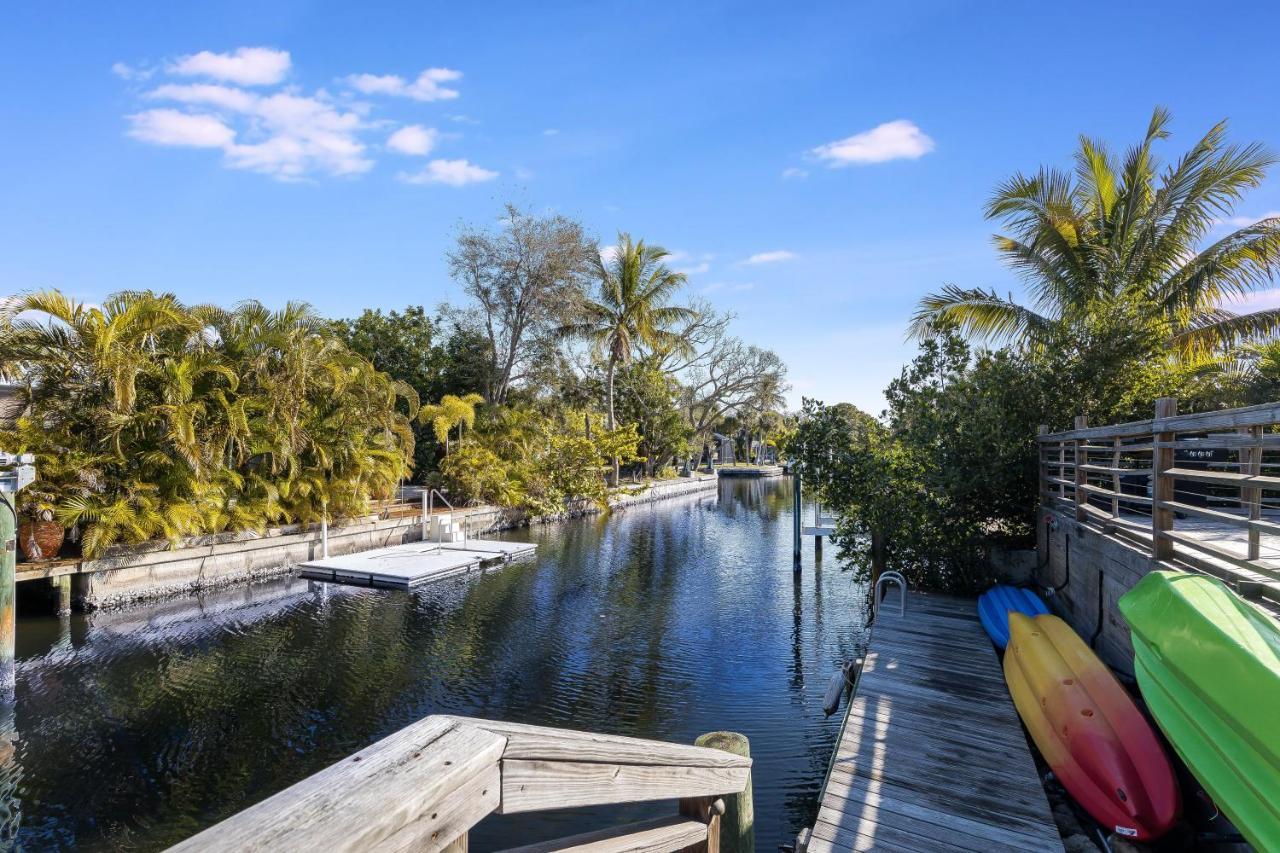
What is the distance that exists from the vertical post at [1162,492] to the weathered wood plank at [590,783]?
4.94 metres

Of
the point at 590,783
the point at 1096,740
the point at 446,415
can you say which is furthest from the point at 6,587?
the point at 446,415

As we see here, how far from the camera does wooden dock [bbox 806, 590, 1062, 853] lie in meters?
4.03

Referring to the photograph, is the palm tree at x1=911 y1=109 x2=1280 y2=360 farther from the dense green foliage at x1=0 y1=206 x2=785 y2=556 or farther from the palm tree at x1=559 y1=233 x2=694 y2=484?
the palm tree at x1=559 y1=233 x2=694 y2=484

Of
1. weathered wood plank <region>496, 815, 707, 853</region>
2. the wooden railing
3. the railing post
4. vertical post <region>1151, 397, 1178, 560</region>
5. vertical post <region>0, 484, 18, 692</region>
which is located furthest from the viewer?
vertical post <region>0, 484, 18, 692</region>

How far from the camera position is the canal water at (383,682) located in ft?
20.0

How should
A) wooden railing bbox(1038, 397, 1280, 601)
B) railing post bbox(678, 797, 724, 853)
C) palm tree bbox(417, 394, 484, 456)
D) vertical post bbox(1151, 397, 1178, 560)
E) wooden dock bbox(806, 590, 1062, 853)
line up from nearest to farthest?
railing post bbox(678, 797, 724, 853), wooden dock bbox(806, 590, 1062, 853), wooden railing bbox(1038, 397, 1280, 601), vertical post bbox(1151, 397, 1178, 560), palm tree bbox(417, 394, 484, 456)

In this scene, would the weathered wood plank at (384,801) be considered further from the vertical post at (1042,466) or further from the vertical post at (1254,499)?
the vertical post at (1042,466)

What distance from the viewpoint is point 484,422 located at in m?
26.1

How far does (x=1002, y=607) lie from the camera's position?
8.34 m

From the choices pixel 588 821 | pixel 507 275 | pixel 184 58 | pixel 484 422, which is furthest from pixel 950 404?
pixel 507 275

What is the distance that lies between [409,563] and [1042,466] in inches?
446

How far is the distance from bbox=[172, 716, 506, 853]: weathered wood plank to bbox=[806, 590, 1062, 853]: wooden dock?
11.4 ft

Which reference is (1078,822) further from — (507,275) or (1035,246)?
(507,275)

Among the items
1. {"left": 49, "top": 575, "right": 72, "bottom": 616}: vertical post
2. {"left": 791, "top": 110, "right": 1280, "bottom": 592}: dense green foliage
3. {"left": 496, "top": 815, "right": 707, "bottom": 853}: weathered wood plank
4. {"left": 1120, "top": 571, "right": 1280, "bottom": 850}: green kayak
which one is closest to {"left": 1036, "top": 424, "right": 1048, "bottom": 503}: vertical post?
{"left": 791, "top": 110, "right": 1280, "bottom": 592}: dense green foliage
